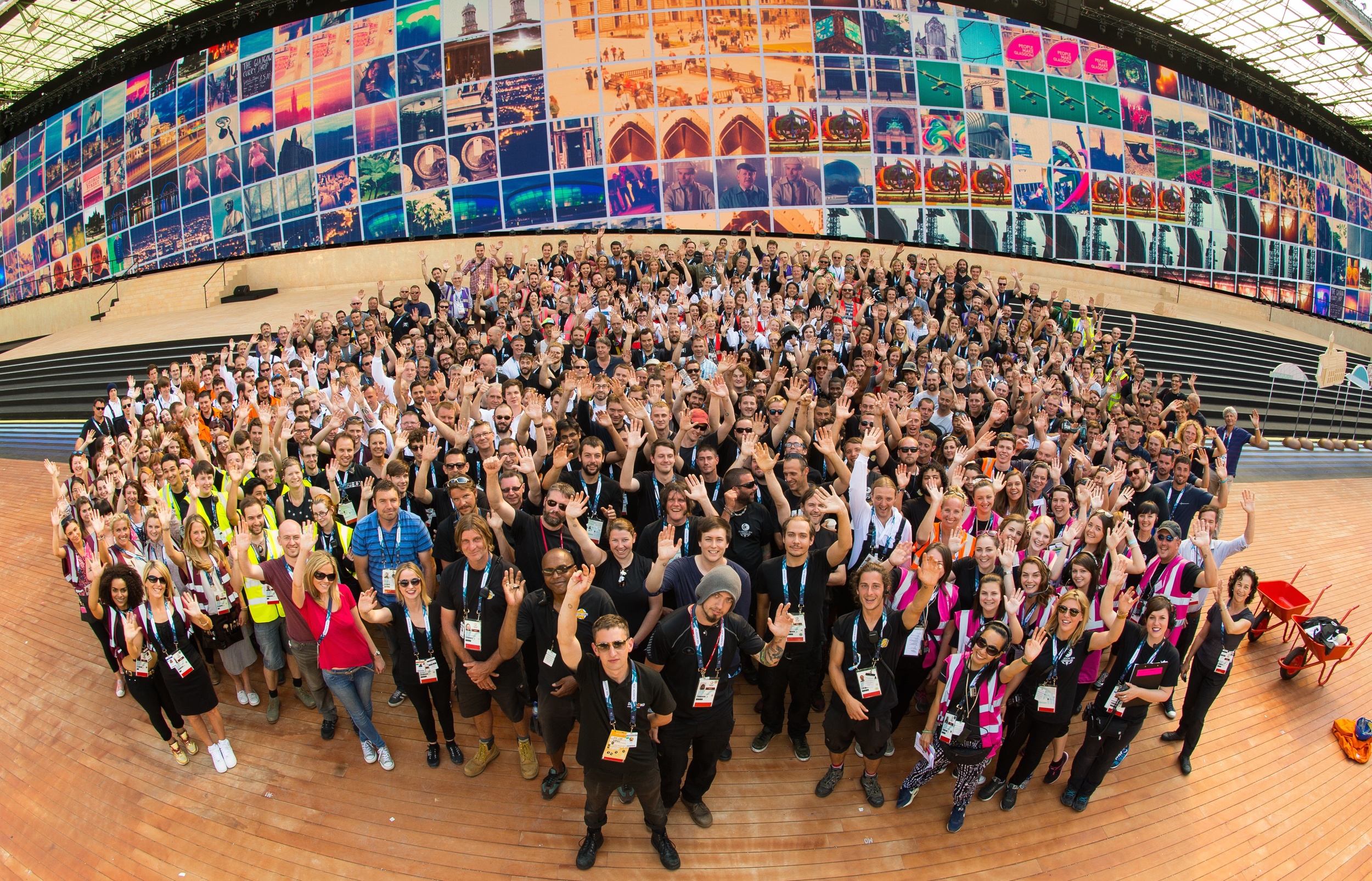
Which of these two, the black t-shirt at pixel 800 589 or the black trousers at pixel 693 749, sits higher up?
the black t-shirt at pixel 800 589

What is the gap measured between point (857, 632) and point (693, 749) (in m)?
1.09

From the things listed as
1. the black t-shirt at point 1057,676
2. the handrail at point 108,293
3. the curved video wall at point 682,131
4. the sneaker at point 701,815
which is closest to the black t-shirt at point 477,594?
the sneaker at point 701,815

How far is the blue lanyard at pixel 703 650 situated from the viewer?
3.53 meters

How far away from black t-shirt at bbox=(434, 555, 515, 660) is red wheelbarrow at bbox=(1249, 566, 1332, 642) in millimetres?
6436

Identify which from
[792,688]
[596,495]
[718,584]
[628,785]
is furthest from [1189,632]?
[596,495]

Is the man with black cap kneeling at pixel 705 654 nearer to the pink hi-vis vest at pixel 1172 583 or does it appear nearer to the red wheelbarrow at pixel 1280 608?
the pink hi-vis vest at pixel 1172 583

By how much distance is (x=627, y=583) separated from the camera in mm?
3990

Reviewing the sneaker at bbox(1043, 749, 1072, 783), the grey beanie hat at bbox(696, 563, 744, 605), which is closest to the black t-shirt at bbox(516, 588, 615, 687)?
the grey beanie hat at bbox(696, 563, 744, 605)

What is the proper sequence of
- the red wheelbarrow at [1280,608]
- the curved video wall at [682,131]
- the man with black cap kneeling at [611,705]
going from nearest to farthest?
the man with black cap kneeling at [611,705] < the red wheelbarrow at [1280,608] < the curved video wall at [682,131]

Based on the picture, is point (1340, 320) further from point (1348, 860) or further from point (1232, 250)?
point (1348, 860)

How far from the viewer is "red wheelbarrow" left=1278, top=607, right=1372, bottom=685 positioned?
5.61 m

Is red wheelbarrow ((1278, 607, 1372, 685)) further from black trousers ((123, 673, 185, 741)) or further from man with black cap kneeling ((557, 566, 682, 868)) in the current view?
black trousers ((123, 673, 185, 741))

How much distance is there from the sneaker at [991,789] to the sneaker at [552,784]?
260 centimetres

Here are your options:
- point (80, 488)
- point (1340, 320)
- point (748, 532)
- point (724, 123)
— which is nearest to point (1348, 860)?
point (748, 532)
